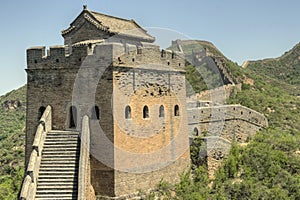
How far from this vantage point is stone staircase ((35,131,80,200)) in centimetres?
1025

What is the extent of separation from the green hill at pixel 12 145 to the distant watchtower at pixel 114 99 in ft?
19.9

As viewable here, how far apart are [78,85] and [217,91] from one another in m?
16.6

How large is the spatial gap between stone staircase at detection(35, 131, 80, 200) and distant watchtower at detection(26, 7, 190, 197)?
17.9 inches

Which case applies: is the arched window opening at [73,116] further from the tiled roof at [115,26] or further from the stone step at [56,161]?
the tiled roof at [115,26]

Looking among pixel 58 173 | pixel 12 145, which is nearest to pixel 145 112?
pixel 58 173

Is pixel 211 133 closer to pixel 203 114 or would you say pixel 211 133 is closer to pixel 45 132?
pixel 203 114

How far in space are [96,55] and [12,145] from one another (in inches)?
1036

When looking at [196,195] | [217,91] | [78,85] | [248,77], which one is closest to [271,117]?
[217,91]

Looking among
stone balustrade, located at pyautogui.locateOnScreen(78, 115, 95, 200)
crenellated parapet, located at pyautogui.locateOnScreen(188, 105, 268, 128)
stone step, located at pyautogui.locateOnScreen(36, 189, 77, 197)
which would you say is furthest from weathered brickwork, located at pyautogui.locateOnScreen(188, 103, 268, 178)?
stone step, located at pyautogui.locateOnScreen(36, 189, 77, 197)

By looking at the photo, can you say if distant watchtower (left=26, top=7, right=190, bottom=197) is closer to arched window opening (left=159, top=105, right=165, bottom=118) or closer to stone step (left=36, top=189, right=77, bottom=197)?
arched window opening (left=159, top=105, right=165, bottom=118)

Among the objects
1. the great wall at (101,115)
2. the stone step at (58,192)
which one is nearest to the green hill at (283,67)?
the great wall at (101,115)

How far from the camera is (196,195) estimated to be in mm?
12047

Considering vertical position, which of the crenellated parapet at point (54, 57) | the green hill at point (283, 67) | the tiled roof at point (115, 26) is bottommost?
the crenellated parapet at point (54, 57)

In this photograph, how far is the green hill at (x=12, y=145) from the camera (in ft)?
58.0
